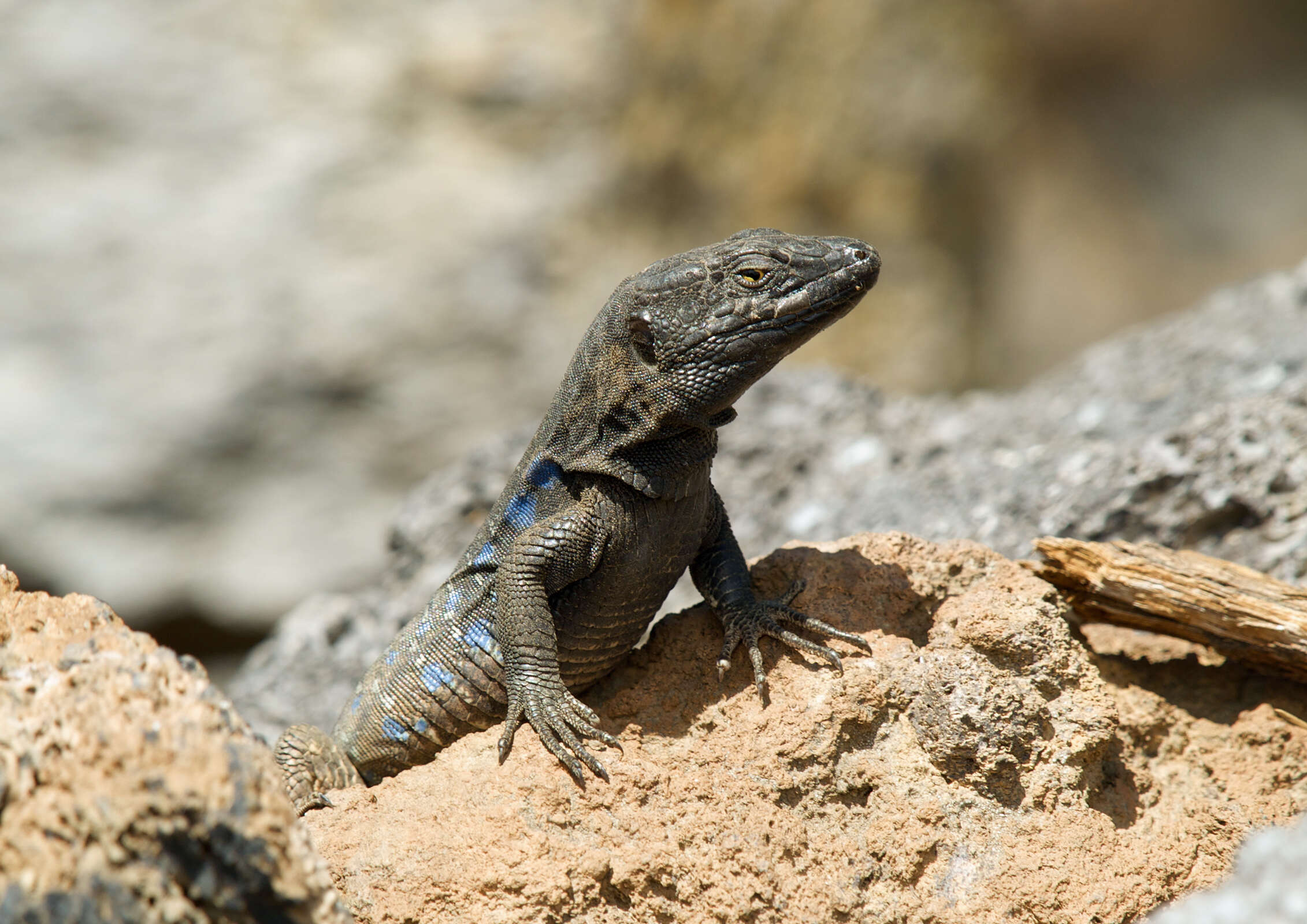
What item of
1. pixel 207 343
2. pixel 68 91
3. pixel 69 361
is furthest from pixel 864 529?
pixel 68 91

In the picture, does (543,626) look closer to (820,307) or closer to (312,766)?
(312,766)

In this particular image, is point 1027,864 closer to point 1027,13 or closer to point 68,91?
point 68,91

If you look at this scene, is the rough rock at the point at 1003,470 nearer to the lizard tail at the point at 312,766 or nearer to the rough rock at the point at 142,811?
the lizard tail at the point at 312,766

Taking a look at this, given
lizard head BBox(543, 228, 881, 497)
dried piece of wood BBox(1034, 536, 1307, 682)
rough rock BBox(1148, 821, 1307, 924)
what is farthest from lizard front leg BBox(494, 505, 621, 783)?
rough rock BBox(1148, 821, 1307, 924)

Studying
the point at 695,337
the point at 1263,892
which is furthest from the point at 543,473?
the point at 1263,892

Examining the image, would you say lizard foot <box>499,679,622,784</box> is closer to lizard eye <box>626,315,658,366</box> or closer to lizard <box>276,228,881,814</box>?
lizard <box>276,228,881,814</box>
